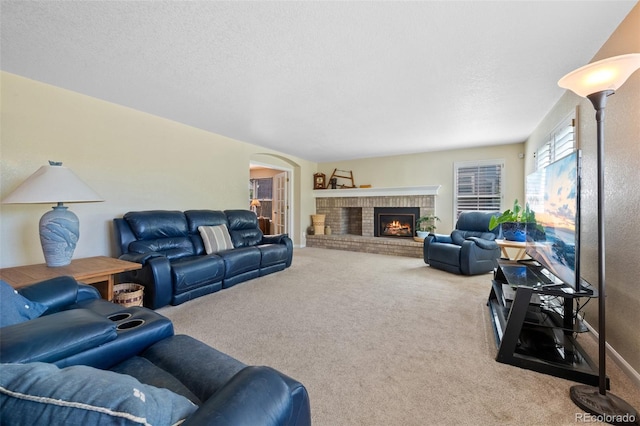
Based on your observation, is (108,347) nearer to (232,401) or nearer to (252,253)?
(232,401)

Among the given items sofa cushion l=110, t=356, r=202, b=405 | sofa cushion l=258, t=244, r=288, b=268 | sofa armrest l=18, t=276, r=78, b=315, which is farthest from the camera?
sofa cushion l=258, t=244, r=288, b=268

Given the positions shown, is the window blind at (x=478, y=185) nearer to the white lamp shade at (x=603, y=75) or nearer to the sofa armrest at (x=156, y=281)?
the white lamp shade at (x=603, y=75)

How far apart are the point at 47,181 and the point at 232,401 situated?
9.22ft

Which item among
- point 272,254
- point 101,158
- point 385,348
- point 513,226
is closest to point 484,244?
point 513,226

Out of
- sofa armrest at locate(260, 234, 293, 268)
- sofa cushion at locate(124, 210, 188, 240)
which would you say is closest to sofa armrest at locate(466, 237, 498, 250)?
sofa armrest at locate(260, 234, 293, 268)

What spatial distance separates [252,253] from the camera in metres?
3.79

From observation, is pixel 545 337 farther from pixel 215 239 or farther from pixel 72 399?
pixel 215 239

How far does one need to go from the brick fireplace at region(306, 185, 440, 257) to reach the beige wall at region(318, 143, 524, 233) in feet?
0.86

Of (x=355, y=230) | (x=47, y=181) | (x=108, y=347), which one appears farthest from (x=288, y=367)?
(x=355, y=230)

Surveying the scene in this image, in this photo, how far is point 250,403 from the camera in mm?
716

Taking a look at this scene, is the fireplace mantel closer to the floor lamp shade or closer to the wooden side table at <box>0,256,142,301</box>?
the wooden side table at <box>0,256,142,301</box>

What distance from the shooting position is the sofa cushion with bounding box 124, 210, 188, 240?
329cm

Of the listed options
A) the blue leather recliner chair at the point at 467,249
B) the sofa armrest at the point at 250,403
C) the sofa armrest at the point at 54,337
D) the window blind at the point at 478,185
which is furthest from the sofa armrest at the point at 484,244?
the sofa armrest at the point at 54,337

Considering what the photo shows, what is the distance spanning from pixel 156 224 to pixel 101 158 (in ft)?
3.32
